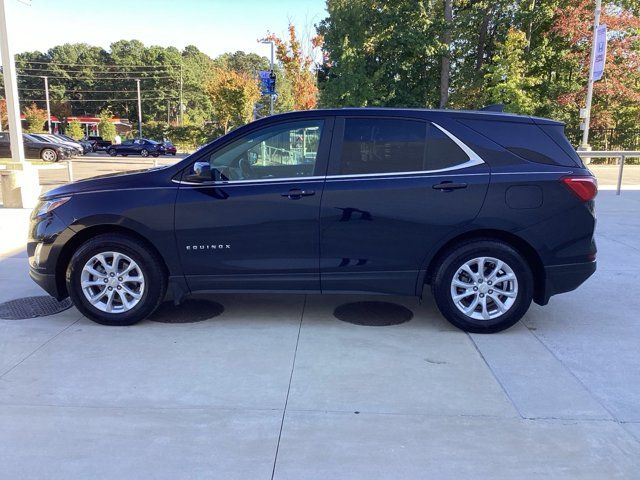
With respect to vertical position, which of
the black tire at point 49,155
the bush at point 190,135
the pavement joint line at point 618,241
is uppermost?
the bush at point 190,135

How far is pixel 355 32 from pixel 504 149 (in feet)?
72.8

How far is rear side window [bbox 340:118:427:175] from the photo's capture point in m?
4.45

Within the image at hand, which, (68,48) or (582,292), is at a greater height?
(68,48)

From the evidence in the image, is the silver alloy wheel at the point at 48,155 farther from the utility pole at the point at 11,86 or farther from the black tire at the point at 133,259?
the black tire at the point at 133,259

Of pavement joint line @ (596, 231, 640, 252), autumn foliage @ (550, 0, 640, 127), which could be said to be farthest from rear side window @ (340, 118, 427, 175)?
autumn foliage @ (550, 0, 640, 127)

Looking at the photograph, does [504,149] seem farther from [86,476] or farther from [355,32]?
[355,32]

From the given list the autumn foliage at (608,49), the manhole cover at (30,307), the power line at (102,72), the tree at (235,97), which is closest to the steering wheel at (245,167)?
the manhole cover at (30,307)

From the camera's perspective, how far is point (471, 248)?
4422 millimetres

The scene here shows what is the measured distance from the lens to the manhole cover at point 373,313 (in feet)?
15.8

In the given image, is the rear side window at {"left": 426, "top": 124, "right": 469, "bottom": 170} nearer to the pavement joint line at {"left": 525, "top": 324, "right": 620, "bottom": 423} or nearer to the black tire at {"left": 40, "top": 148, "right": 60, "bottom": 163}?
the pavement joint line at {"left": 525, "top": 324, "right": 620, "bottom": 423}

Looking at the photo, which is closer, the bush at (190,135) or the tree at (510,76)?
the tree at (510,76)

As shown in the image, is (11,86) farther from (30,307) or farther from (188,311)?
(188,311)

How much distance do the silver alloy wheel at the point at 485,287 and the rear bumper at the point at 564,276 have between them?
291mm

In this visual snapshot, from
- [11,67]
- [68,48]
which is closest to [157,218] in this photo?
[11,67]
